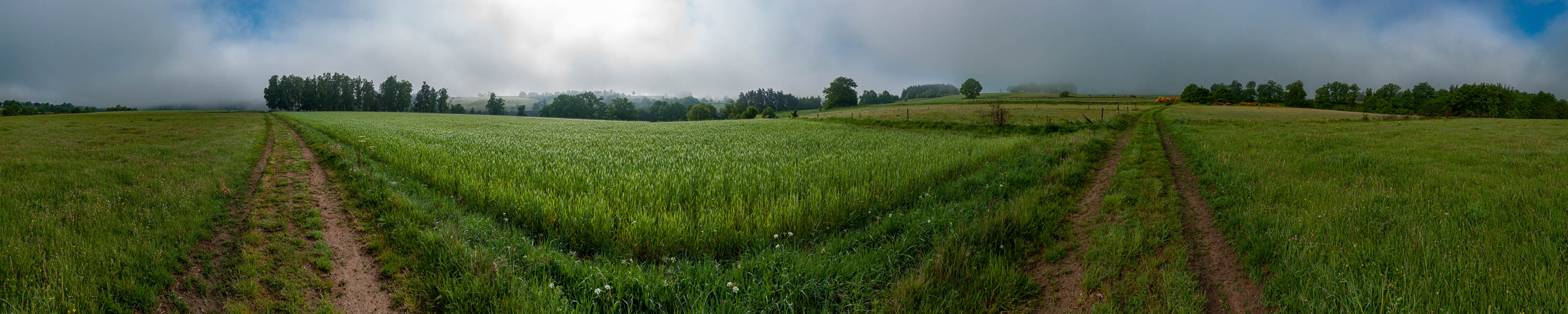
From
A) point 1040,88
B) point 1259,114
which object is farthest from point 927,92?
point 1259,114

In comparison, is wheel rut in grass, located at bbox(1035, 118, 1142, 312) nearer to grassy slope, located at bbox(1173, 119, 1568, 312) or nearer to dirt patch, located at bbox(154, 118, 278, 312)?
grassy slope, located at bbox(1173, 119, 1568, 312)

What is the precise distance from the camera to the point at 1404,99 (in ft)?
316

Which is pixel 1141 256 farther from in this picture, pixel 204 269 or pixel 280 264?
pixel 204 269

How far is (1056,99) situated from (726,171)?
3991 inches

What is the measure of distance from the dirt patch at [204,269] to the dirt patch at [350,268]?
739mm

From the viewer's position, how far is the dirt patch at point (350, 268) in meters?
4.10

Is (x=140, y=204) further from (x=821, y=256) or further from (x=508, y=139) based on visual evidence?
(x=508, y=139)

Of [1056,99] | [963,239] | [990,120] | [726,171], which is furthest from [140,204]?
[1056,99]

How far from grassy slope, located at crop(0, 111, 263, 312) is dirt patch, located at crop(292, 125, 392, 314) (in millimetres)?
1056

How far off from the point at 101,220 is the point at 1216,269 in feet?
40.1

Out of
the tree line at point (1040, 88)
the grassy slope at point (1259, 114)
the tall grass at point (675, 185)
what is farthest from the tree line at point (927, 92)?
the tall grass at point (675, 185)

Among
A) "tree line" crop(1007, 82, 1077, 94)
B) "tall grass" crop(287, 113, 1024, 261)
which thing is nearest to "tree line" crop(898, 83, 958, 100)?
"tree line" crop(1007, 82, 1077, 94)

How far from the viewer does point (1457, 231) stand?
4.84 meters

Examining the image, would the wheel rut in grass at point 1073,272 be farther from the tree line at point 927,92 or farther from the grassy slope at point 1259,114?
the tree line at point 927,92
